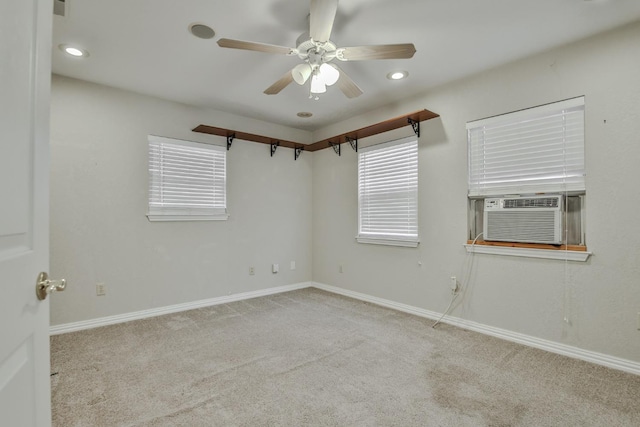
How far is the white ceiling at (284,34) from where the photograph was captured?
2.19 meters

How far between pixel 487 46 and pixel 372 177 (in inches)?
76.8

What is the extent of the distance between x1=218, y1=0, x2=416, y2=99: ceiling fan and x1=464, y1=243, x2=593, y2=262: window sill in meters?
1.98

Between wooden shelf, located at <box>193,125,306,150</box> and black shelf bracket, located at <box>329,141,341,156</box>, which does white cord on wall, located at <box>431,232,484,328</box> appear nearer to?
black shelf bracket, located at <box>329,141,341,156</box>

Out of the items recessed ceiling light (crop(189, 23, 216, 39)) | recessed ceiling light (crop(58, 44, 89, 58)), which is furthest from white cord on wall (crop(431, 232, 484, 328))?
recessed ceiling light (crop(58, 44, 89, 58))

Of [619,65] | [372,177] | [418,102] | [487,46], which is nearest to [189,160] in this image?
[372,177]

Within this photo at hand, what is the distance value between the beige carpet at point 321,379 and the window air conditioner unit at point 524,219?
3.15 ft

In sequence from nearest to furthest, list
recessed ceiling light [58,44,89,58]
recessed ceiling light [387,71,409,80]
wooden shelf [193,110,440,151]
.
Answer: recessed ceiling light [58,44,89,58] < recessed ceiling light [387,71,409,80] < wooden shelf [193,110,440,151]

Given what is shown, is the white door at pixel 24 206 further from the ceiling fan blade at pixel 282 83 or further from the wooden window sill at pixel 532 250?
the wooden window sill at pixel 532 250

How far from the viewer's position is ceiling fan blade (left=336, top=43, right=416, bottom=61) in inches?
82.1

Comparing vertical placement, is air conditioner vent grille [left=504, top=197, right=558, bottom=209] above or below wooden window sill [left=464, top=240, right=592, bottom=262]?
above

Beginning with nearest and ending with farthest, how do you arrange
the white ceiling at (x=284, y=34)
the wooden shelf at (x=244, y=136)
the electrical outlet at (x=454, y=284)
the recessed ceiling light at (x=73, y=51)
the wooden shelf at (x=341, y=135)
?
the white ceiling at (x=284, y=34) → the recessed ceiling light at (x=73, y=51) → the electrical outlet at (x=454, y=284) → the wooden shelf at (x=341, y=135) → the wooden shelf at (x=244, y=136)

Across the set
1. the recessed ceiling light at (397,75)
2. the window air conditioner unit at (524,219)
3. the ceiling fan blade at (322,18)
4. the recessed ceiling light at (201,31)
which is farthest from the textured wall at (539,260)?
the recessed ceiling light at (201,31)

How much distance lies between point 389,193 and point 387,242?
616 mm

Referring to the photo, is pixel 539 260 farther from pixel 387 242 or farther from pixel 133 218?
pixel 133 218
